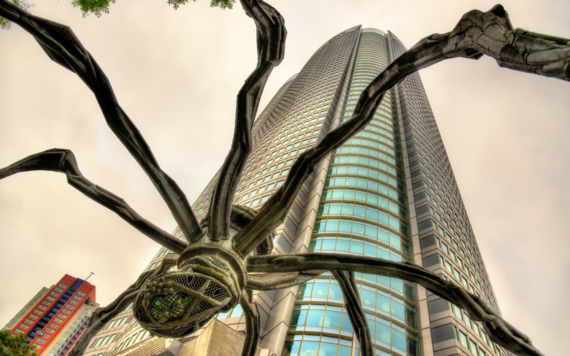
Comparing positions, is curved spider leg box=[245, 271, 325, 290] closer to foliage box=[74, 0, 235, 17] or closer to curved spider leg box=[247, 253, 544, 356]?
curved spider leg box=[247, 253, 544, 356]

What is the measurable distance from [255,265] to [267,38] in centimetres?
269

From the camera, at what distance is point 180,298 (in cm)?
347

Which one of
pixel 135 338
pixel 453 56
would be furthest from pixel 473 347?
pixel 453 56

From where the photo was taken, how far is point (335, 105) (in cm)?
5200

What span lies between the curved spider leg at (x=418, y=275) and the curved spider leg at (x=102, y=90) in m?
1.07

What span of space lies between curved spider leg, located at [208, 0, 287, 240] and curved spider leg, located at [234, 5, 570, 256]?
1.16 feet

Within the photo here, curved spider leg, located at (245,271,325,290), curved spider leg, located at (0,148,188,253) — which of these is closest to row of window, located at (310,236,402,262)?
curved spider leg, located at (245,271,325,290)

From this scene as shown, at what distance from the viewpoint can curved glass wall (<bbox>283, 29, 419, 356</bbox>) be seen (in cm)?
1930

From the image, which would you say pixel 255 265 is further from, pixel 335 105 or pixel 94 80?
pixel 335 105

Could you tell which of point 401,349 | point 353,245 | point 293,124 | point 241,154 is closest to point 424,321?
point 401,349

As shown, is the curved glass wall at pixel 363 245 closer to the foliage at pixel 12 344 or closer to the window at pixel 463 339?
the window at pixel 463 339

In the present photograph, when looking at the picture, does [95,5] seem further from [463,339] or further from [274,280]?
[463,339]

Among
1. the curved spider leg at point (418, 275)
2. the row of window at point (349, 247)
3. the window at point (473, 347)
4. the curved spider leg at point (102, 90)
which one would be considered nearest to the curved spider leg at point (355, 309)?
the curved spider leg at point (418, 275)

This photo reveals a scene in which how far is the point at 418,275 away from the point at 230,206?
2.19 m
